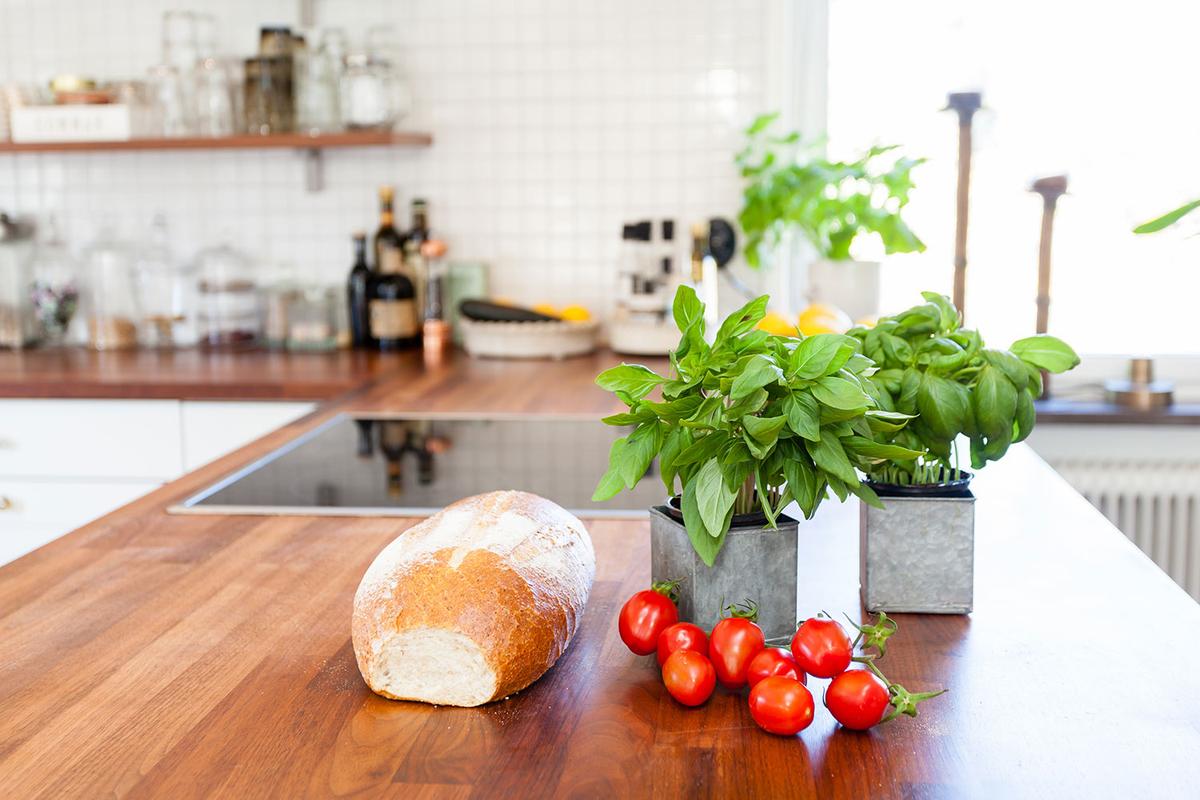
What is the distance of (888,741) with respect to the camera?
2.59 ft

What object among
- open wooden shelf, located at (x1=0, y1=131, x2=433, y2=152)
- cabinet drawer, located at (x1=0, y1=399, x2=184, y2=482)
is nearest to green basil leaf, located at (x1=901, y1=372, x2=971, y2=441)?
cabinet drawer, located at (x1=0, y1=399, x2=184, y2=482)

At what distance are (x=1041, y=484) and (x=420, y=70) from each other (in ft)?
6.47

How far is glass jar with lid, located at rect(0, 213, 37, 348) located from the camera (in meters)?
2.93

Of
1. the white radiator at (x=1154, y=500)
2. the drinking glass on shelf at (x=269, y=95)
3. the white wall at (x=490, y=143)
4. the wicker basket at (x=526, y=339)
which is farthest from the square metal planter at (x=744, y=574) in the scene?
the drinking glass on shelf at (x=269, y=95)

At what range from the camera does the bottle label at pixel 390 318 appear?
2834 mm

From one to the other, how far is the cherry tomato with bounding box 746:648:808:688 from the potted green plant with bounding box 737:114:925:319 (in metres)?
1.83

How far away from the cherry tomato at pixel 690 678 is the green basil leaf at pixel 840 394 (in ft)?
0.65

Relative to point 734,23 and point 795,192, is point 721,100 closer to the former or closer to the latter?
point 734,23

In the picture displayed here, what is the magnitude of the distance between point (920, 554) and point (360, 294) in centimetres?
211

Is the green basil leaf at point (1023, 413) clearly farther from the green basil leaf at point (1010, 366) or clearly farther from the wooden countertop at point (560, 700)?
the wooden countertop at point (560, 700)

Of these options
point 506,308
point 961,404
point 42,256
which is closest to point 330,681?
point 961,404

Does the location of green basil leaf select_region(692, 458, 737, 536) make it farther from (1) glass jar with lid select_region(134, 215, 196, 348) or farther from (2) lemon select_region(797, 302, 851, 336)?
(1) glass jar with lid select_region(134, 215, 196, 348)

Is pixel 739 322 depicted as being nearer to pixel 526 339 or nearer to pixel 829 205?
pixel 829 205

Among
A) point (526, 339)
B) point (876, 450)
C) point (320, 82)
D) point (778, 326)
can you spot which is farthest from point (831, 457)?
point (320, 82)
